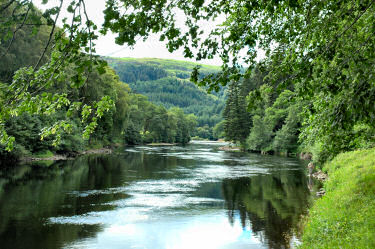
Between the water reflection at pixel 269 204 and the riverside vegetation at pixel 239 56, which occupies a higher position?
the riverside vegetation at pixel 239 56

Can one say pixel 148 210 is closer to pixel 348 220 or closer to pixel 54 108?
pixel 348 220

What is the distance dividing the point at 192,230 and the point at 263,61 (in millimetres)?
9410

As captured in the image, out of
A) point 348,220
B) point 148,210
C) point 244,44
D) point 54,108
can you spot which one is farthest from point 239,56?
point 148,210

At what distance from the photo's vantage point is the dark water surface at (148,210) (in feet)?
39.8

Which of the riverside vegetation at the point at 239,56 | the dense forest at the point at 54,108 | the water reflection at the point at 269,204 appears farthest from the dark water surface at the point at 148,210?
the riverside vegetation at the point at 239,56

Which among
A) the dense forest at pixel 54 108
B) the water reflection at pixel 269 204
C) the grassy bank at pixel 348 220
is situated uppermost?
the dense forest at pixel 54 108

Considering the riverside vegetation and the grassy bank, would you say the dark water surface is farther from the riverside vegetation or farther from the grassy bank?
the riverside vegetation

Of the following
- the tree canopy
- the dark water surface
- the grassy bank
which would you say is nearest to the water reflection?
the dark water surface

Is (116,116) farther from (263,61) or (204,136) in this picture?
(204,136)

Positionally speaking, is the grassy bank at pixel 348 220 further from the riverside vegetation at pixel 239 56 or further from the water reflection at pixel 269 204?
the water reflection at pixel 269 204

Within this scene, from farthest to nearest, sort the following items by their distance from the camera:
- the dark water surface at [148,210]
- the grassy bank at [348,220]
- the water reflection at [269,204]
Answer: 1. the water reflection at [269,204]
2. the dark water surface at [148,210]
3. the grassy bank at [348,220]

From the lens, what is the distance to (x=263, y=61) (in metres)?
5.91

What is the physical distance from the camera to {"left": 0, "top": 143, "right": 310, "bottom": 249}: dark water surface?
39.8 ft

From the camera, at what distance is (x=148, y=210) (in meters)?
16.4
